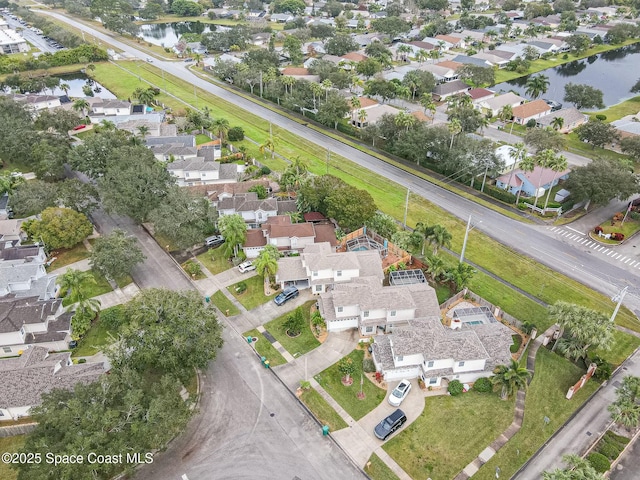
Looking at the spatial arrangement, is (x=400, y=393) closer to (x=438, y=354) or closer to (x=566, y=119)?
(x=438, y=354)

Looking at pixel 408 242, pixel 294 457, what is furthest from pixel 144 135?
pixel 294 457

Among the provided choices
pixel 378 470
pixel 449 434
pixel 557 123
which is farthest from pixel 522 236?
pixel 557 123

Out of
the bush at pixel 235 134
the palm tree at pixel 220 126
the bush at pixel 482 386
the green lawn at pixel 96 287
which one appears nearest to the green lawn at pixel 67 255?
the green lawn at pixel 96 287

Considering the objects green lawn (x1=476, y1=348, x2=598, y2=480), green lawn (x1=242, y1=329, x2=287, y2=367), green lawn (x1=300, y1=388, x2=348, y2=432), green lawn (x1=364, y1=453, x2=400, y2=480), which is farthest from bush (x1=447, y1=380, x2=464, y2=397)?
green lawn (x1=242, y1=329, x2=287, y2=367)

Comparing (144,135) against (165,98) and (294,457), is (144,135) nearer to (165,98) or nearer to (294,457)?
(165,98)

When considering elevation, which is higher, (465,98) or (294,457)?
(465,98)
